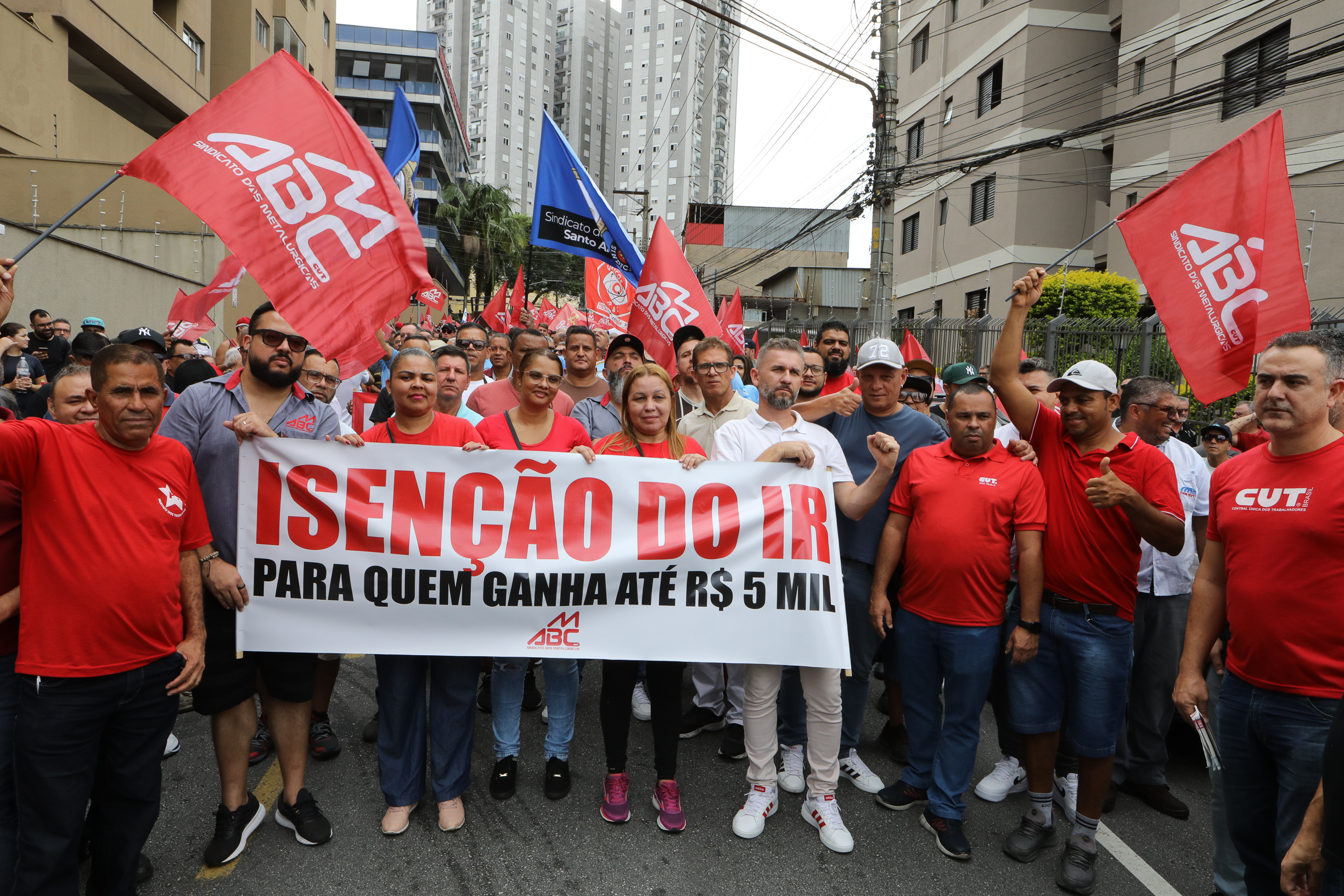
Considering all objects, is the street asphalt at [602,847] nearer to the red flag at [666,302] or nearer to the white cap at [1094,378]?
the white cap at [1094,378]

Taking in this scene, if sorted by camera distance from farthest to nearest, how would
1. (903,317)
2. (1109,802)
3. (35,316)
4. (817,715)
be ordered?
(903,317), (35,316), (1109,802), (817,715)

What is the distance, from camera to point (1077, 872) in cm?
351

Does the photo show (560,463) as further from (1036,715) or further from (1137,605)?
(1137,605)

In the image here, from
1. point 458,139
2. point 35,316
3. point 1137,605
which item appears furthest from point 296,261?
point 458,139

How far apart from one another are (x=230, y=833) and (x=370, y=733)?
1198mm

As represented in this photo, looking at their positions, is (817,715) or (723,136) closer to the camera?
(817,715)

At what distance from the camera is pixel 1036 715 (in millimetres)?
3777

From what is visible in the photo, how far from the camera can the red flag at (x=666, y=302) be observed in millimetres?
7273

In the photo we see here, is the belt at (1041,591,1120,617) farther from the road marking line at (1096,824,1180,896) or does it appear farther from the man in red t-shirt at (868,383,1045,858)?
the road marking line at (1096,824,1180,896)

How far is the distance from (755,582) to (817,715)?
69 cm

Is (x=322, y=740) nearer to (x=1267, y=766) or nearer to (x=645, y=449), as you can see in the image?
(x=645, y=449)

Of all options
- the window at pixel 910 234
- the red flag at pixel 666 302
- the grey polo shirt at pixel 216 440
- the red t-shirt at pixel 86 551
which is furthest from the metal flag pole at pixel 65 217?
the window at pixel 910 234

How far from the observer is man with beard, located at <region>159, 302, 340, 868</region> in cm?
349

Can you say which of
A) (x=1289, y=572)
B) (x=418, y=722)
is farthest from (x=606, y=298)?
(x=1289, y=572)
